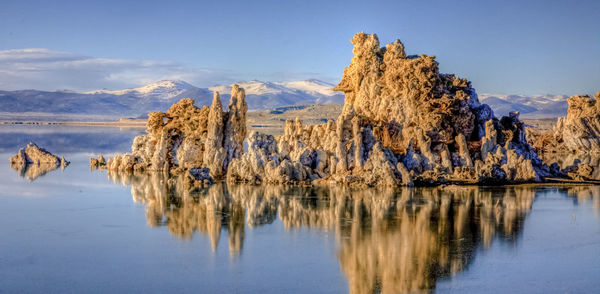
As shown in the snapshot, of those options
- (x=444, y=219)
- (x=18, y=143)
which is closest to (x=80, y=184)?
(x=444, y=219)

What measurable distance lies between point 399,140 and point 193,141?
9.84 meters

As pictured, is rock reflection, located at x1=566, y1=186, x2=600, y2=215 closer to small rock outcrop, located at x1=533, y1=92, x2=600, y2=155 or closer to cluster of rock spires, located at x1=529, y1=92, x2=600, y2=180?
cluster of rock spires, located at x1=529, y1=92, x2=600, y2=180

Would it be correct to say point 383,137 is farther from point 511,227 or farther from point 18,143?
point 18,143

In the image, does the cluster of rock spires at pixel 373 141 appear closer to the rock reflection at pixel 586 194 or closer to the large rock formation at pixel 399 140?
the large rock formation at pixel 399 140

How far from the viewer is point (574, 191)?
28797 mm

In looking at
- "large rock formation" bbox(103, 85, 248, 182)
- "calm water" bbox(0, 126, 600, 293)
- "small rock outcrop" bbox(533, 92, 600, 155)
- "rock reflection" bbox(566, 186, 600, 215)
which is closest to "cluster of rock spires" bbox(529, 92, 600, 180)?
"small rock outcrop" bbox(533, 92, 600, 155)

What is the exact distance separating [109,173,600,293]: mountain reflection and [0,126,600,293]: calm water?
0.06m

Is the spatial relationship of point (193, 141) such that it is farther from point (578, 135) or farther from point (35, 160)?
point (578, 135)

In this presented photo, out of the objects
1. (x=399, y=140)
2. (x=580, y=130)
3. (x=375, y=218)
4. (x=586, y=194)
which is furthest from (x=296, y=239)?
(x=580, y=130)

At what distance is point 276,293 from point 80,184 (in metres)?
18.9

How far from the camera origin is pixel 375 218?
21.9m

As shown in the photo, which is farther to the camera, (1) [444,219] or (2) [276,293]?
(1) [444,219]

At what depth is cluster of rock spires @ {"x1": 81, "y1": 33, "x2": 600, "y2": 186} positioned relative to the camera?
29.2 metres

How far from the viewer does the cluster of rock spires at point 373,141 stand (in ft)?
96.0
